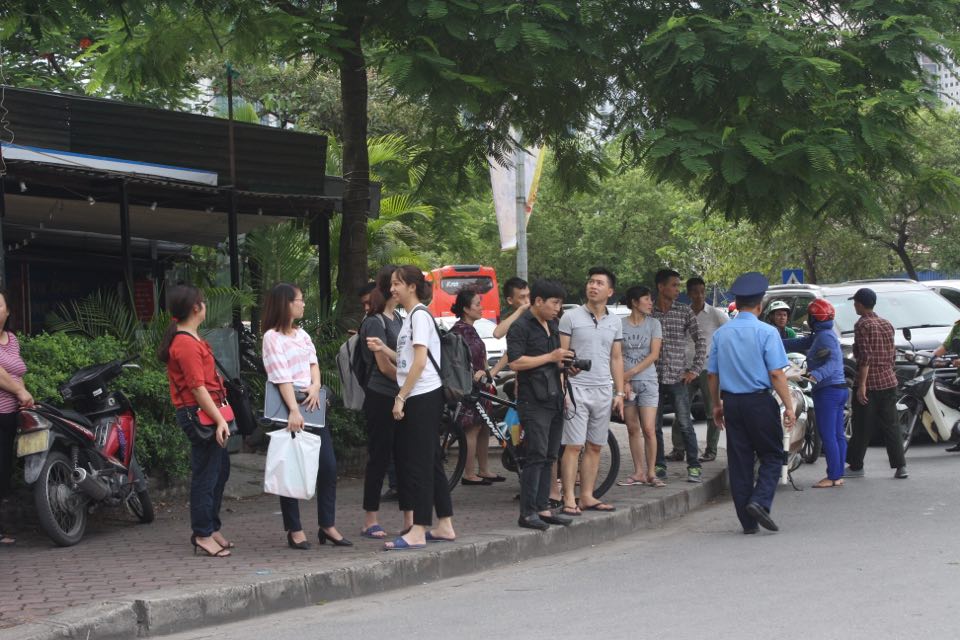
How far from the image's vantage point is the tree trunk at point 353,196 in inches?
479

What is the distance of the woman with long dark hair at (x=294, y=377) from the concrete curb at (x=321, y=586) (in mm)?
644

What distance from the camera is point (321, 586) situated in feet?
22.4

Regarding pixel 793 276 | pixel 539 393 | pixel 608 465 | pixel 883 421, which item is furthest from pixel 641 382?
pixel 793 276

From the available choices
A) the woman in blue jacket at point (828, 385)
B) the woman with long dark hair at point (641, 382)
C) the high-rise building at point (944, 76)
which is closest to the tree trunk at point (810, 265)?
the woman in blue jacket at point (828, 385)

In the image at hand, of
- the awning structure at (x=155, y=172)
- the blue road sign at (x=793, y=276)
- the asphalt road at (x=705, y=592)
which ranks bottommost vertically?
the asphalt road at (x=705, y=592)

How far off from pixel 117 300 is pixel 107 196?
1.29 meters

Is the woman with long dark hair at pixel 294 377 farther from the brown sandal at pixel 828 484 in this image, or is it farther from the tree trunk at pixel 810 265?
the tree trunk at pixel 810 265

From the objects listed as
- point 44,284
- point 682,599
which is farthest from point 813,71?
point 44,284

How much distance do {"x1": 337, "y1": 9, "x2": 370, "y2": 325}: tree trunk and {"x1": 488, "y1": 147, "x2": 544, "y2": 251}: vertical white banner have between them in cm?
212

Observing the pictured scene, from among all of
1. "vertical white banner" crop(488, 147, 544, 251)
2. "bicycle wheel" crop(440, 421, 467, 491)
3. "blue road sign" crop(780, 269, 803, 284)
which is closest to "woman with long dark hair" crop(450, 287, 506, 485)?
"bicycle wheel" crop(440, 421, 467, 491)

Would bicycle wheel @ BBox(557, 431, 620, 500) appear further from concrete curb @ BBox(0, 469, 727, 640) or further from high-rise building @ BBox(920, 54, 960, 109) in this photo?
high-rise building @ BBox(920, 54, 960, 109)

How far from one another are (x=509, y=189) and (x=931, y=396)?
7.27 m

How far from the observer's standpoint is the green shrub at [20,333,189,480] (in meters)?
8.69

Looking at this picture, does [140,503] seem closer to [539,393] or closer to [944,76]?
[539,393]
